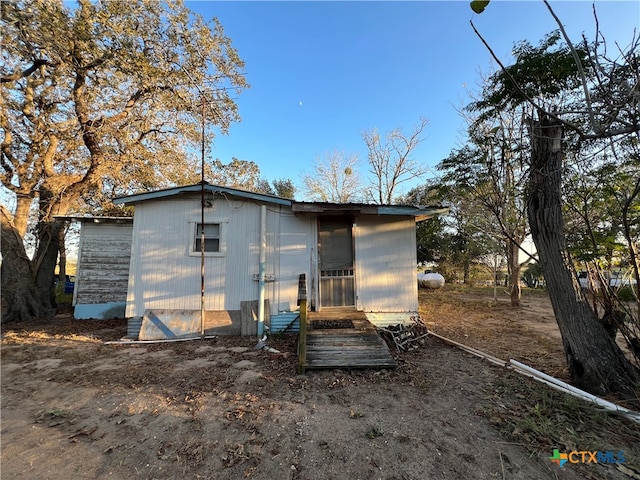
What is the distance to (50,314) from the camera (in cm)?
824

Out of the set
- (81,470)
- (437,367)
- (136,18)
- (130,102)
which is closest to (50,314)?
(130,102)

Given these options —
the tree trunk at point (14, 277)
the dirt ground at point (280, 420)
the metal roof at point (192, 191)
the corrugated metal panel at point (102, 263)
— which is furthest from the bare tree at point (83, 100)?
the dirt ground at point (280, 420)

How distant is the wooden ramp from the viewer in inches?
168

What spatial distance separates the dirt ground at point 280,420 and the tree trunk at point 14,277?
3.48 meters

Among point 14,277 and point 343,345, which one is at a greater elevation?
point 14,277

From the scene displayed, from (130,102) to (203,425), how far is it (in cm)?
1018

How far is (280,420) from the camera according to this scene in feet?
9.83

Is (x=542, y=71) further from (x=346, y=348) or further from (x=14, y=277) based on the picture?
(x=14, y=277)

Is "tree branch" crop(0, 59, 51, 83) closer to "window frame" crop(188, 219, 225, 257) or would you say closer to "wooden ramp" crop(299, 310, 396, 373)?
"window frame" crop(188, 219, 225, 257)

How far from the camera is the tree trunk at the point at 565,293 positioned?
133 inches

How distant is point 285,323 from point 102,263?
6047mm

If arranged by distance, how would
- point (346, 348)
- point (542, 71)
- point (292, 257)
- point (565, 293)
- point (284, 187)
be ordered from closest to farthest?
1. point (565, 293)
2. point (346, 348)
3. point (542, 71)
4. point (292, 257)
5. point (284, 187)

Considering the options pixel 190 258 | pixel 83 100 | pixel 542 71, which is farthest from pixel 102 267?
pixel 542 71

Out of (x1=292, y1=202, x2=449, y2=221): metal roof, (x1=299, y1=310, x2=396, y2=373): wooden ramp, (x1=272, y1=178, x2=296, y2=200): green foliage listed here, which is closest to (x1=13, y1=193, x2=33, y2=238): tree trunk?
(x1=292, y1=202, x2=449, y2=221): metal roof
